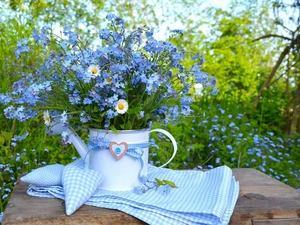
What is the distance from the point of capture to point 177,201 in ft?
4.08

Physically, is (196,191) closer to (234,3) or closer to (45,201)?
(45,201)

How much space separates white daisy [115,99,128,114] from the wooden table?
29cm

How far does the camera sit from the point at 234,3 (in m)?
6.46

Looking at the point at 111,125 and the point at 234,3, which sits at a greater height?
the point at 234,3

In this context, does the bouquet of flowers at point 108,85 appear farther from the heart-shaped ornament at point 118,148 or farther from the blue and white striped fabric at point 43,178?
the blue and white striped fabric at point 43,178

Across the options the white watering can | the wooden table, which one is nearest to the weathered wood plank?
the wooden table

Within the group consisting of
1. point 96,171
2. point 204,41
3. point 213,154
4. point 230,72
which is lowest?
point 213,154

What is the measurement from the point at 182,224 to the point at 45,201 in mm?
426

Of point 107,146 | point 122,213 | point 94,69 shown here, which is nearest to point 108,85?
point 94,69

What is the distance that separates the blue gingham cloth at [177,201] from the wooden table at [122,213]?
0.09ft

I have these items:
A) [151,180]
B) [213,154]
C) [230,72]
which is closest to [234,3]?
[230,72]

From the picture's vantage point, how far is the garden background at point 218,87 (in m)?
2.73

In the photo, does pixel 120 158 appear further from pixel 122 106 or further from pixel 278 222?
pixel 278 222

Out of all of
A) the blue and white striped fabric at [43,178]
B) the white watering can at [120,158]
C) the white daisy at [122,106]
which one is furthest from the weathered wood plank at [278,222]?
the blue and white striped fabric at [43,178]
